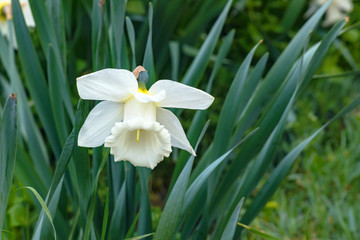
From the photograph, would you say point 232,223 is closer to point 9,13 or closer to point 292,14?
point 9,13

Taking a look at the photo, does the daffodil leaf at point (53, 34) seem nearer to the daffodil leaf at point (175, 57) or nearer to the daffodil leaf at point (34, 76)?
the daffodil leaf at point (34, 76)

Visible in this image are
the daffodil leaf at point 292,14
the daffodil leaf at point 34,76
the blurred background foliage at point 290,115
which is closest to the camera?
the daffodil leaf at point 34,76

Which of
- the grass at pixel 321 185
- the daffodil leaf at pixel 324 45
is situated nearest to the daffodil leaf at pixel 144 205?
the daffodil leaf at pixel 324 45

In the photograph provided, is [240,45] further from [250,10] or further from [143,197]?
[143,197]

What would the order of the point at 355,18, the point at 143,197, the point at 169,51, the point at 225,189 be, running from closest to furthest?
the point at 143,197, the point at 225,189, the point at 169,51, the point at 355,18

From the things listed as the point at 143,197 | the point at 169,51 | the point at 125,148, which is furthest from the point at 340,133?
the point at 125,148

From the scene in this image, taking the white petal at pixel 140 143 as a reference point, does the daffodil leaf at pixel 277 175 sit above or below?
below

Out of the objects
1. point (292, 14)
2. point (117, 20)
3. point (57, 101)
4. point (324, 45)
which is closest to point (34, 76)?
point (57, 101)
